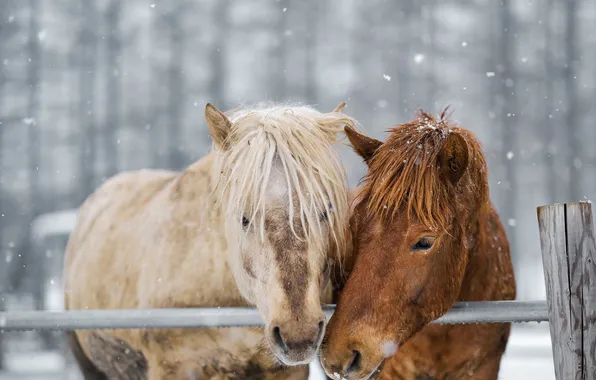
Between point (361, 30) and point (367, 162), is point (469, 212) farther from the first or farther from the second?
point (361, 30)

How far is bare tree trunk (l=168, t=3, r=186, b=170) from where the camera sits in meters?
18.9

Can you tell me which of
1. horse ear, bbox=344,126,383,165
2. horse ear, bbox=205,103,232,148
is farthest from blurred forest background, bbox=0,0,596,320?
horse ear, bbox=344,126,383,165

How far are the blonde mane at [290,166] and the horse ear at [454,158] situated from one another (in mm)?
479

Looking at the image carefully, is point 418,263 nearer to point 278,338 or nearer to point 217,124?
point 278,338

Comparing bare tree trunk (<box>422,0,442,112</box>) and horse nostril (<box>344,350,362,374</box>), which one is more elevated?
bare tree trunk (<box>422,0,442,112</box>)

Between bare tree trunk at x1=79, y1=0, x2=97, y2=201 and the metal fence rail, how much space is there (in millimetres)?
15293

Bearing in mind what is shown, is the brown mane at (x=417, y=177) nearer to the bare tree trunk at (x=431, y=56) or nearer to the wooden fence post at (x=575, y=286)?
the wooden fence post at (x=575, y=286)

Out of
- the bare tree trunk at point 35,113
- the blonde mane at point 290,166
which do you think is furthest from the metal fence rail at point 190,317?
the bare tree trunk at point 35,113

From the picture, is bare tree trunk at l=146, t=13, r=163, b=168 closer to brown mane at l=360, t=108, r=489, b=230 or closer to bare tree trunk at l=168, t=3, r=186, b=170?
bare tree trunk at l=168, t=3, r=186, b=170

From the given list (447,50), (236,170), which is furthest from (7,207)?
(236,170)

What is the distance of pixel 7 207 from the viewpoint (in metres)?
15.7

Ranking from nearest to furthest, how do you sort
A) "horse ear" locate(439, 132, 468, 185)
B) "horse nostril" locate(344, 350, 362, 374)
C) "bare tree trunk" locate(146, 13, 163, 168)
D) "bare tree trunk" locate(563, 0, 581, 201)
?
1. "horse nostril" locate(344, 350, 362, 374)
2. "horse ear" locate(439, 132, 468, 185)
3. "bare tree trunk" locate(146, 13, 163, 168)
4. "bare tree trunk" locate(563, 0, 581, 201)

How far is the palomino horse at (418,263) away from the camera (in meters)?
2.70

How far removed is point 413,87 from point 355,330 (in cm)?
1754
